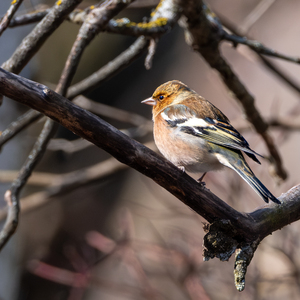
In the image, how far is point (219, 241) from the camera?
1909mm

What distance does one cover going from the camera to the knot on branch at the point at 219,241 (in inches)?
75.1

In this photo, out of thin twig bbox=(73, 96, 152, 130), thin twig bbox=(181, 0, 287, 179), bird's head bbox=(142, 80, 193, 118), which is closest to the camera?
thin twig bbox=(181, 0, 287, 179)

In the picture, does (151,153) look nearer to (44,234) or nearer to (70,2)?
(70,2)

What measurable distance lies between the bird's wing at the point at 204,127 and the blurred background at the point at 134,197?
1.06 metres

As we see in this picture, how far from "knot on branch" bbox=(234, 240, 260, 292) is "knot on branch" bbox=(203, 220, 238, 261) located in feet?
0.19

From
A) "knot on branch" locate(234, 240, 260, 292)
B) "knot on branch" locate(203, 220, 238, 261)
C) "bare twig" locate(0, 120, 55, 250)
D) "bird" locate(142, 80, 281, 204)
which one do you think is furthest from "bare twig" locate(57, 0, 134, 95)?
"knot on branch" locate(234, 240, 260, 292)

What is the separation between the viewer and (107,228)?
19.4 feet

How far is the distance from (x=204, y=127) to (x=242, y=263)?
1221 mm

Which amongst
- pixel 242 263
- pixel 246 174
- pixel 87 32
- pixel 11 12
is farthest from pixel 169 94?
pixel 242 263

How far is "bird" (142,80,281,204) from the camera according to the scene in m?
2.59

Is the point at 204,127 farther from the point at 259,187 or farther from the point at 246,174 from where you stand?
the point at 259,187

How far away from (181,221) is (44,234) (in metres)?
2.27

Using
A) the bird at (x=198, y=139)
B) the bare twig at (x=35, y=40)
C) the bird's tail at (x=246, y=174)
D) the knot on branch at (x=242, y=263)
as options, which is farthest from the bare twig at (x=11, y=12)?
the knot on branch at (x=242, y=263)

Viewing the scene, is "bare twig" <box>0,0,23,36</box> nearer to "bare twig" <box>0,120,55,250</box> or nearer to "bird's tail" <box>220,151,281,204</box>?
"bare twig" <box>0,120,55,250</box>
